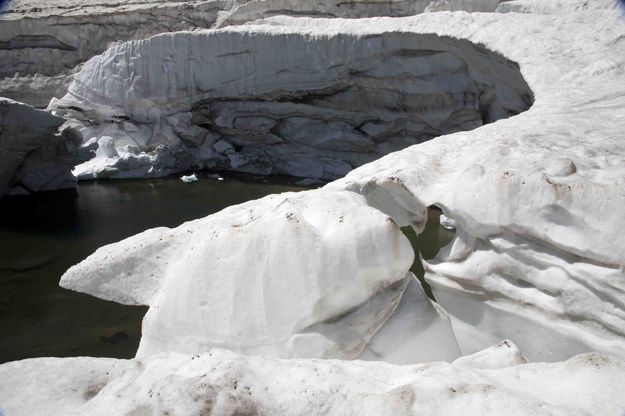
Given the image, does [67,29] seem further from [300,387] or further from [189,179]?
[300,387]

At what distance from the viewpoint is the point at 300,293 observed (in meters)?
1.88

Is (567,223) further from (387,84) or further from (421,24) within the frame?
(387,84)

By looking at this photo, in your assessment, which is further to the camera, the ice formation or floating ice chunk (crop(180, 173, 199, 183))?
the ice formation

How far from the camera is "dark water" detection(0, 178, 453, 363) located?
421 centimetres

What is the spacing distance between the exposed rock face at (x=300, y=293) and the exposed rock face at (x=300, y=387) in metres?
0.38

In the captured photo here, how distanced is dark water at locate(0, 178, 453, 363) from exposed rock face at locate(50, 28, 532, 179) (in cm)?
66

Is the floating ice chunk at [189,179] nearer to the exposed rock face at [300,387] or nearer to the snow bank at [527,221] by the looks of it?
the snow bank at [527,221]

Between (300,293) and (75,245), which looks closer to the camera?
(300,293)

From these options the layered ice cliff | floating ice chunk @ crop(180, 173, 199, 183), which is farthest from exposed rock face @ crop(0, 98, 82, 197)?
the layered ice cliff

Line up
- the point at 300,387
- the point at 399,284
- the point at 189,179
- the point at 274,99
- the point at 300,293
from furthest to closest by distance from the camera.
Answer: the point at 189,179
the point at 274,99
the point at 399,284
the point at 300,293
the point at 300,387

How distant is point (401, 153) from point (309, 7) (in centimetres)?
768

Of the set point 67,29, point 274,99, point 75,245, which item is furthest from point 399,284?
point 67,29

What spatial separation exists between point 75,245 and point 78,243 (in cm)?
7

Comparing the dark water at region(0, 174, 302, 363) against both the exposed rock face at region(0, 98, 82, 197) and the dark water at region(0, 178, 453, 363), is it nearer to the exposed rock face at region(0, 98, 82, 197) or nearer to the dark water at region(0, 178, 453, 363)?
the dark water at region(0, 178, 453, 363)
